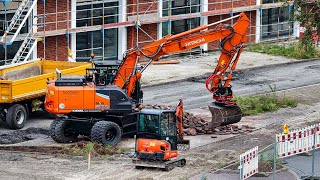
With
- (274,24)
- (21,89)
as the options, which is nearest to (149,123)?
(21,89)

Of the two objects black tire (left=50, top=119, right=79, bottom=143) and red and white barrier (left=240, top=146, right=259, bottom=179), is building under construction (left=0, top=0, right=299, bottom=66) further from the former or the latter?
red and white barrier (left=240, top=146, right=259, bottom=179)

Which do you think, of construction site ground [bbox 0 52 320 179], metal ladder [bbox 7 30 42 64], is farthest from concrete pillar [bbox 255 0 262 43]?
metal ladder [bbox 7 30 42 64]

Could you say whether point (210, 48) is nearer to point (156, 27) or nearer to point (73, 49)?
point (156, 27)

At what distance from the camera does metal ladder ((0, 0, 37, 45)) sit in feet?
132

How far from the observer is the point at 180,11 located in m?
51.2

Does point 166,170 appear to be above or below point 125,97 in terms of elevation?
below

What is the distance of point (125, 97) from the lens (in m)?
32.1

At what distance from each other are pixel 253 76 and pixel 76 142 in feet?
52.0

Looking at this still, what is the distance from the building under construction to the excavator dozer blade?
6.14 metres

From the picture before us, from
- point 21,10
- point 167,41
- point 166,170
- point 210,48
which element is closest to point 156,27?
point 210,48

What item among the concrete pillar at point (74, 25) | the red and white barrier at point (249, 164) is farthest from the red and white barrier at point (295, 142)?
the concrete pillar at point (74, 25)

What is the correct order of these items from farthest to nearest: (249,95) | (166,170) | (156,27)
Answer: (156,27), (249,95), (166,170)

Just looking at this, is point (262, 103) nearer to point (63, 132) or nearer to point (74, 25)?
point (63, 132)

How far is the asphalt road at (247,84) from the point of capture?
40.0 meters
